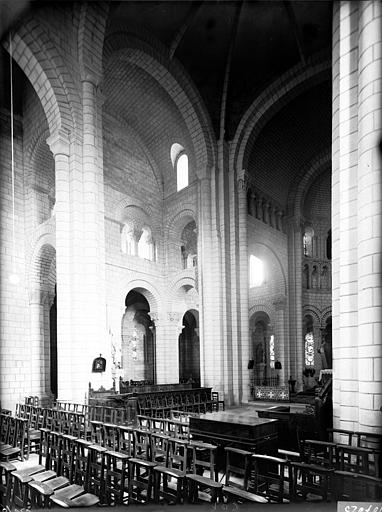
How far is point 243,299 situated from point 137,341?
9.55 m

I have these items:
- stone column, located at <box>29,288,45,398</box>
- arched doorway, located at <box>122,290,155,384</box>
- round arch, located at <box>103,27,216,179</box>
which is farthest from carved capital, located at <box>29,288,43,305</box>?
round arch, located at <box>103,27,216,179</box>

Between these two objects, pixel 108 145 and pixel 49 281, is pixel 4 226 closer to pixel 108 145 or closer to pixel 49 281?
pixel 49 281

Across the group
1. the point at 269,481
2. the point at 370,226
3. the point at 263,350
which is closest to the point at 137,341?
the point at 263,350

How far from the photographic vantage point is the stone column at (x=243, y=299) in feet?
59.5

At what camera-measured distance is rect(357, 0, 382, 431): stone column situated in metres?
5.71

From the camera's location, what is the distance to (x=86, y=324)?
12172mm

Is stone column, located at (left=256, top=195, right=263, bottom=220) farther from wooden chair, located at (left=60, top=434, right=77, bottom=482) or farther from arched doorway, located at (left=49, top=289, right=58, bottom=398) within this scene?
wooden chair, located at (left=60, top=434, right=77, bottom=482)

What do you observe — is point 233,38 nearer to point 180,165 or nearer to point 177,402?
point 180,165

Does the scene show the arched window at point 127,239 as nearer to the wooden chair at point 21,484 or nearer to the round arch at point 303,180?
the round arch at point 303,180

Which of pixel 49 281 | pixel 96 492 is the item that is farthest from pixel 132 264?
pixel 96 492

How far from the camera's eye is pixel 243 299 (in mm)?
18688

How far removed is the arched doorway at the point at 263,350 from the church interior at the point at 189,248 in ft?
0.50

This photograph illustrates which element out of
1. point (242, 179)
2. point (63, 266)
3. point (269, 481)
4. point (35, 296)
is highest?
point (242, 179)

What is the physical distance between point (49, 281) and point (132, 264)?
3.85 metres
